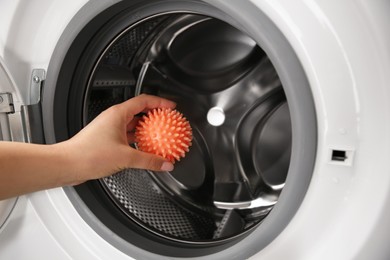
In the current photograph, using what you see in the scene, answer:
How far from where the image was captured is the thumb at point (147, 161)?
69 cm

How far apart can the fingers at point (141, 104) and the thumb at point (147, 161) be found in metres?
0.09

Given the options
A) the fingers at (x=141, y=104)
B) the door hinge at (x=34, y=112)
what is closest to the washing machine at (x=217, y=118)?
the door hinge at (x=34, y=112)

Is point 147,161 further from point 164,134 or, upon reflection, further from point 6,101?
point 6,101

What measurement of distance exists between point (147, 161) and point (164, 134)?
0.06 meters

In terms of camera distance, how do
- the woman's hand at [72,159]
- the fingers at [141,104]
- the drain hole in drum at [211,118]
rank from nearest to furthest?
1. the woman's hand at [72,159]
2. the fingers at [141,104]
3. the drain hole in drum at [211,118]

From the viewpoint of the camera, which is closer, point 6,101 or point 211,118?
point 6,101

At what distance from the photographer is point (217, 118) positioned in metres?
0.95

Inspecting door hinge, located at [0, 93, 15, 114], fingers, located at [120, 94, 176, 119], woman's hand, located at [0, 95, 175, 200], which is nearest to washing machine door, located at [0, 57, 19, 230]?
door hinge, located at [0, 93, 15, 114]

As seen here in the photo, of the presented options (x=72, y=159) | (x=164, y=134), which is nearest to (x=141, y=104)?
(x=164, y=134)

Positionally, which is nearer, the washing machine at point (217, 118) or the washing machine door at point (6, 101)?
the washing machine at point (217, 118)

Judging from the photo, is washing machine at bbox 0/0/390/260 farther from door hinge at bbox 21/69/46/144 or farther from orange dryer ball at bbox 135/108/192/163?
orange dryer ball at bbox 135/108/192/163

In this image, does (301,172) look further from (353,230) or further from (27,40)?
(27,40)

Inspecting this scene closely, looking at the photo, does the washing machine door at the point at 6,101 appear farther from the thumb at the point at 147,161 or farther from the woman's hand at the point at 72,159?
the thumb at the point at 147,161

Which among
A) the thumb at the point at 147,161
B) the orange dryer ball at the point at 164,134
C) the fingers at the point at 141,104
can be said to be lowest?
the thumb at the point at 147,161
